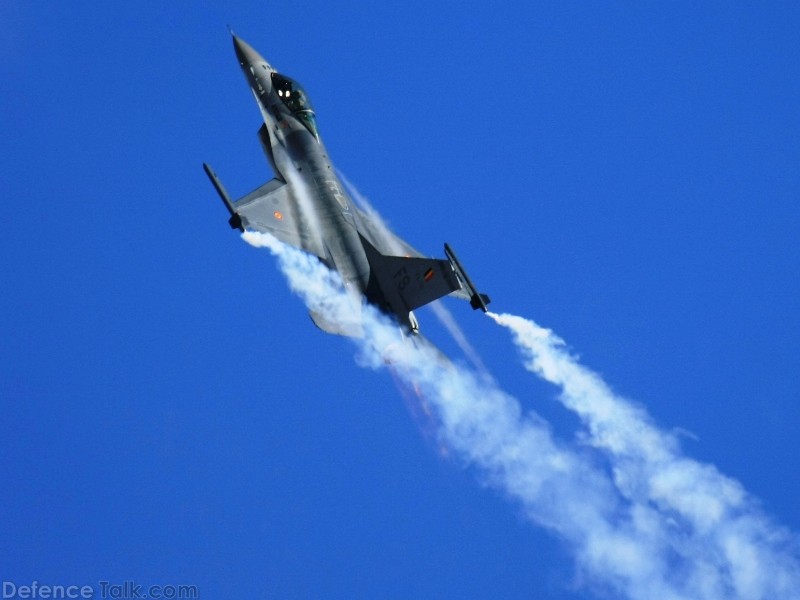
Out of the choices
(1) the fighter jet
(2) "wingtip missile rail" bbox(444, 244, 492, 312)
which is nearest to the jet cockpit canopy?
(1) the fighter jet

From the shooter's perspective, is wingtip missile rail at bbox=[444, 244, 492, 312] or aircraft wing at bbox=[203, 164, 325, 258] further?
aircraft wing at bbox=[203, 164, 325, 258]

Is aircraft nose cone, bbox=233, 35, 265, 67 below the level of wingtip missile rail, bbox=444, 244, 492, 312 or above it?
above

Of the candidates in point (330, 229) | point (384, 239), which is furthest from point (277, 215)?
point (384, 239)

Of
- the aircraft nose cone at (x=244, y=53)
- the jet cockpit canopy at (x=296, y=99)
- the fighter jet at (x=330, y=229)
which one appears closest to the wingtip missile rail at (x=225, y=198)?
the fighter jet at (x=330, y=229)

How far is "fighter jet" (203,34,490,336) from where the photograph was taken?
1334 inches

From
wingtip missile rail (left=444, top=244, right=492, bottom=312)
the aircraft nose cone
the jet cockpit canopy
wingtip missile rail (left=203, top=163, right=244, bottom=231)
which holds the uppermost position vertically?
the aircraft nose cone

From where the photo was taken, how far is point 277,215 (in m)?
35.4

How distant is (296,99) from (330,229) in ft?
18.1

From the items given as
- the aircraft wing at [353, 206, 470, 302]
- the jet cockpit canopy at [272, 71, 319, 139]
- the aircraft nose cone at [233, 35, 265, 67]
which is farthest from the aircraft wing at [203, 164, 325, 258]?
the aircraft nose cone at [233, 35, 265, 67]

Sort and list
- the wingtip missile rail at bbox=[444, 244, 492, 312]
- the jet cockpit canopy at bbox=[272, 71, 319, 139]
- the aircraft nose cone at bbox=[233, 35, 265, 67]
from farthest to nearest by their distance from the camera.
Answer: the aircraft nose cone at bbox=[233, 35, 265, 67]
the jet cockpit canopy at bbox=[272, 71, 319, 139]
the wingtip missile rail at bbox=[444, 244, 492, 312]

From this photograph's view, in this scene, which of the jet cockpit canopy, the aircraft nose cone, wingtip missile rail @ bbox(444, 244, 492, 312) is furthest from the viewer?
the aircraft nose cone

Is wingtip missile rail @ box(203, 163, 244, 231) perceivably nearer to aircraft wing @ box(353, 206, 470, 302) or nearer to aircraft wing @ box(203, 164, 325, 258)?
aircraft wing @ box(203, 164, 325, 258)

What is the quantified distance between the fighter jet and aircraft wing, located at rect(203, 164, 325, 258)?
2 centimetres

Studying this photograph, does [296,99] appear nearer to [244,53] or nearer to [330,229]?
[244,53]
